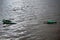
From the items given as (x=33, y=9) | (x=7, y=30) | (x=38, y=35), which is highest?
(x=33, y=9)

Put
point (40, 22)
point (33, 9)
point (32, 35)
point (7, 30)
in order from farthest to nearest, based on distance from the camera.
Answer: point (33, 9)
point (40, 22)
point (7, 30)
point (32, 35)

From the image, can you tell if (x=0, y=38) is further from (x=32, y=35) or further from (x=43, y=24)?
(x=43, y=24)

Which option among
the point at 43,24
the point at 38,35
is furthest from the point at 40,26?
the point at 38,35

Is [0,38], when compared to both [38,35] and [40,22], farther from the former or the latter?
[40,22]

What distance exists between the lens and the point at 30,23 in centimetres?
327

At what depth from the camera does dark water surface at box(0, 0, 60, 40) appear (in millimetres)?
2664

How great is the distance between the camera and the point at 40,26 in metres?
3.12

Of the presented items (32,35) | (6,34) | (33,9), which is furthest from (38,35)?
(33,9)

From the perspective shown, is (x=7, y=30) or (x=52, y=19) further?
(x=52, y=19)

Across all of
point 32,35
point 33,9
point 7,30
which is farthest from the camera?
point 33,9

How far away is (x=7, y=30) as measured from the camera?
289 cm

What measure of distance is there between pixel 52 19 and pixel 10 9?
4.55 ft

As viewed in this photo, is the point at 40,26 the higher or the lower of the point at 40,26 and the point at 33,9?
the lower

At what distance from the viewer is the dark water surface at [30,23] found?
266 cm
